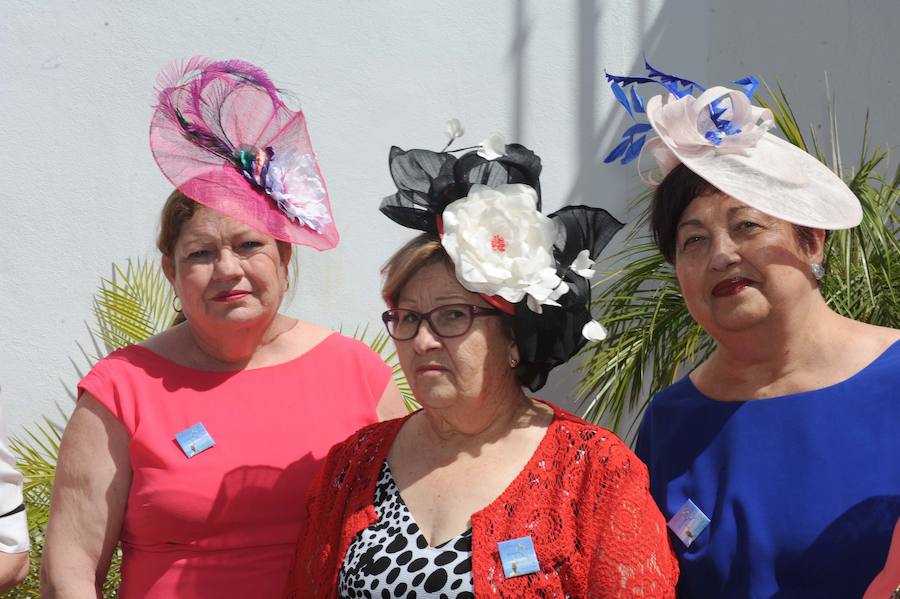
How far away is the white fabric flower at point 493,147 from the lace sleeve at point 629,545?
742 mm

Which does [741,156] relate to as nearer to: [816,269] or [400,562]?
[816,269]

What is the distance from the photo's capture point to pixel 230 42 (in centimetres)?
482

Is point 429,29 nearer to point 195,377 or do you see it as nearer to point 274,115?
point 274,115

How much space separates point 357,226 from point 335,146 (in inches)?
15.0

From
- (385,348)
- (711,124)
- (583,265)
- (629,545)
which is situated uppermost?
(711,124)

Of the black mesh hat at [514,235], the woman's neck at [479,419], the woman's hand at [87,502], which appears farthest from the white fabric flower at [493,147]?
the woman's hand at [87,502]

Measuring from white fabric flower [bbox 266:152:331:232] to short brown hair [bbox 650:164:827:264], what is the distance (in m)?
0.96

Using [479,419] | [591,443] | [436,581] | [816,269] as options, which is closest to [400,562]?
[436,581]

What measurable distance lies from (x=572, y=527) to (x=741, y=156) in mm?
943

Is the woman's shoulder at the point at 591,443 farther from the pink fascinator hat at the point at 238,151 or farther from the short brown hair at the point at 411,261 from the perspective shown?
the pink fascinator hat at the point at 238,151

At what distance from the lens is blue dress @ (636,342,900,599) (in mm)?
2328

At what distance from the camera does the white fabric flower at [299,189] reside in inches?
119

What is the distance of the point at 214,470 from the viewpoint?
9.39ft

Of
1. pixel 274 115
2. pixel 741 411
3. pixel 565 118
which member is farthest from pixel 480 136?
pixel 741 411
